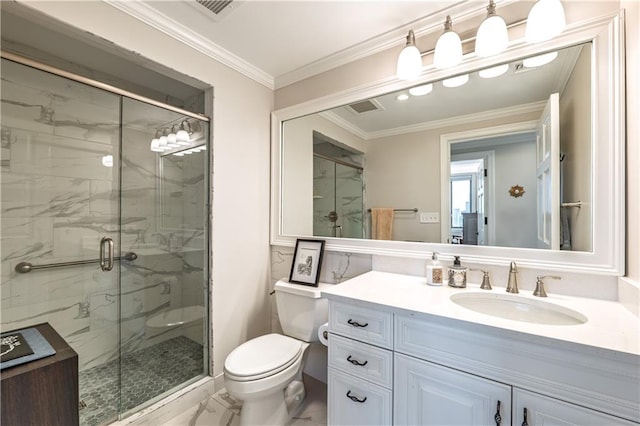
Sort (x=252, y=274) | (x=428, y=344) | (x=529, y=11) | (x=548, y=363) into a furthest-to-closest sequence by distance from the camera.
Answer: (x=252, y=274)
(x=529, y=11)
(x=428, y=344)
(x=548, y=363)

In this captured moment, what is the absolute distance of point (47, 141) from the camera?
5.96ft

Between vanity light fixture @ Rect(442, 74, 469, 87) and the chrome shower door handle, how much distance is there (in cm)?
229

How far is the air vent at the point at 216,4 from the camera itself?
1.38m

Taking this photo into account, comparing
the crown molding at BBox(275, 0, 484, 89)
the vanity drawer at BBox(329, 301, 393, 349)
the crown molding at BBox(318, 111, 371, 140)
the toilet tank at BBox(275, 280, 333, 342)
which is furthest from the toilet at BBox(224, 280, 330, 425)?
the crown molding at BBox(275, 0, 484, 89)

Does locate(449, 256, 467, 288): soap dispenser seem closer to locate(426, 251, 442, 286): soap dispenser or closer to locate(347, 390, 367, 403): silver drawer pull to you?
locate(426, 251, 442, 286): soap dispenser

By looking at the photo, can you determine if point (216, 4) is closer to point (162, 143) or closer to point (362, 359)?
point (162, 143)

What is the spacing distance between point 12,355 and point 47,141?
1.56 m

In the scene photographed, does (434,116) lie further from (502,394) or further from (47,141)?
(47,141)

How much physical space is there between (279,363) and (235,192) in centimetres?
112

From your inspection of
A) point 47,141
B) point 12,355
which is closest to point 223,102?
point 47,141

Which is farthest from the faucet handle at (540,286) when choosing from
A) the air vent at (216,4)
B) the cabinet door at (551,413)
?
the air vent at (216,4)

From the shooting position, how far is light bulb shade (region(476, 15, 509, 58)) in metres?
1.23

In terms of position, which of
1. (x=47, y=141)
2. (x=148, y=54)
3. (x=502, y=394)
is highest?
(x=148, y=54)

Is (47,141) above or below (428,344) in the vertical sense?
above
